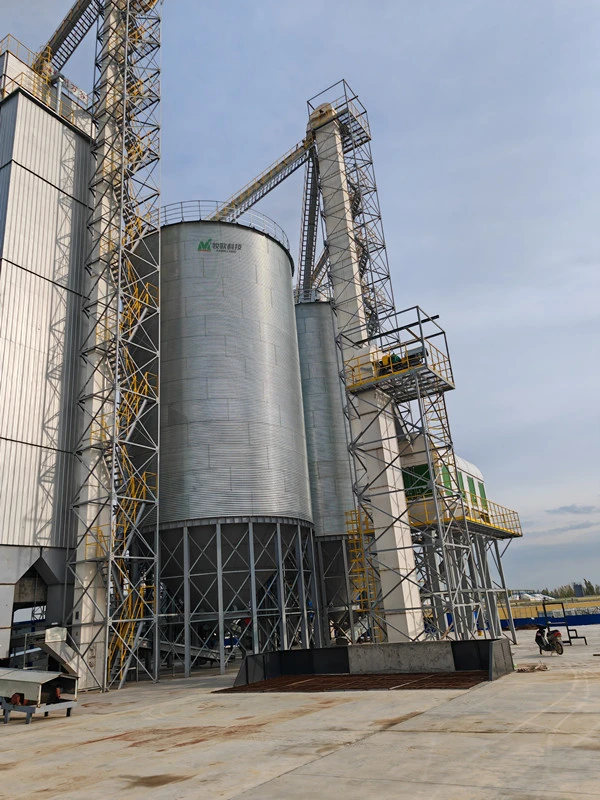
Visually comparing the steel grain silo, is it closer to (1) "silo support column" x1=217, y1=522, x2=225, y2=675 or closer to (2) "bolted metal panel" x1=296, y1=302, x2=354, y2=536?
(1) "silo support column" x1=217, y1=522, x2=225, y2=675

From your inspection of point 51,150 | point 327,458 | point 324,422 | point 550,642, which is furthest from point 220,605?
point 51,150

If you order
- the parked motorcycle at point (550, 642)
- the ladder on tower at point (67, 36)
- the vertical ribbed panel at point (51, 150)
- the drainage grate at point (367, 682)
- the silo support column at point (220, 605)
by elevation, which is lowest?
the drainage grate at point (367, 682)

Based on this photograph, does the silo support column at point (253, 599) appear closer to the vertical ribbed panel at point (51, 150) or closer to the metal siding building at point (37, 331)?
the metal siding building at point (37, 331)

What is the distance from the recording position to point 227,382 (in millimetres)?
27828

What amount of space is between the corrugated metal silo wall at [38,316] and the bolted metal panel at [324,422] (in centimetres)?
1413

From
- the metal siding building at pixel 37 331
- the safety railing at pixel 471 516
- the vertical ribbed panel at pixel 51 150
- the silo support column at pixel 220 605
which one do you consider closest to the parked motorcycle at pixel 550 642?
the safety railing at pixel 471 516

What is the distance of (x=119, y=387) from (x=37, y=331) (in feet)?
13.7

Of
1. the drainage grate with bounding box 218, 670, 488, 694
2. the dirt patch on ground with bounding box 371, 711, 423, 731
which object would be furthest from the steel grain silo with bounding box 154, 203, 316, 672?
the dirt patch on ground with bounding box 371, 711, 423, 731

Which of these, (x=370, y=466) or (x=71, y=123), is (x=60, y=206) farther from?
(x=370, y=466)

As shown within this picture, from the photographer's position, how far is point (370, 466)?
24875 mm

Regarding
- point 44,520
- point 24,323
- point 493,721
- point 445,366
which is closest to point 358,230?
point 445,366

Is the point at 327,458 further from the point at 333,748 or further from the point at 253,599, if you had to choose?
the point at 333,748

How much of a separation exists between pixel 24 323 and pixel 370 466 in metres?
15.7

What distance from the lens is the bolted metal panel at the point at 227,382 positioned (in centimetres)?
2661
